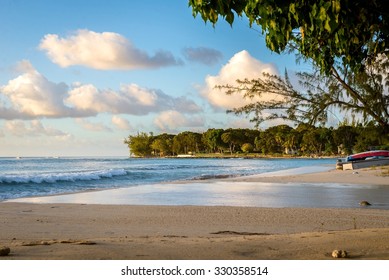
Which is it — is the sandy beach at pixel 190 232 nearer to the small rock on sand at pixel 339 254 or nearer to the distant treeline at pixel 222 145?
the small rock on sand at pixel 339 254

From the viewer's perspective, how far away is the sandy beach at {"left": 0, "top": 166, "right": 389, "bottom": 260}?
523 centimetres

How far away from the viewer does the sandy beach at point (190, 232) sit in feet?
17.1

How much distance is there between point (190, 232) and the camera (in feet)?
27.2

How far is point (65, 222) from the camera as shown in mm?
9664

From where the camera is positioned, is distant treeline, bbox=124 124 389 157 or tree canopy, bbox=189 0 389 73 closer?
tree canopy, bbox=189 0 389 73

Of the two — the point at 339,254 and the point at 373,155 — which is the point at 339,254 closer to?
the point at 339,254

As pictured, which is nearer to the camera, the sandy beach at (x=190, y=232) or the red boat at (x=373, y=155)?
the sandy beach at (x=190, y=232)

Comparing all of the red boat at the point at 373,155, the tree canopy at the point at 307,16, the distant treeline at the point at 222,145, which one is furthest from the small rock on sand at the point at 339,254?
the distant treeline at the point at 222,145

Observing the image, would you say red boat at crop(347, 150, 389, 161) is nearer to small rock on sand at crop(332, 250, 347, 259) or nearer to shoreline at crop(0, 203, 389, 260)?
shoreline at crop(0, 203, 389, 260)

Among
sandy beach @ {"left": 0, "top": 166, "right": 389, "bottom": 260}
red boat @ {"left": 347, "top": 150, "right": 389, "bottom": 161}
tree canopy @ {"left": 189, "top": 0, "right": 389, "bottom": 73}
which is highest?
tree canopy @ {"left": 189, "top": 0, "right": 389, "bottom": 73}

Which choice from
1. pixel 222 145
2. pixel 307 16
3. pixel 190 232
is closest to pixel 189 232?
pixel 190 232

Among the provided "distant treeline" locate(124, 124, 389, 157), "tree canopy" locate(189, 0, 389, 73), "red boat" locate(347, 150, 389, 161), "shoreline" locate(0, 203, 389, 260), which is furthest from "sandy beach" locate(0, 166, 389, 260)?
"distant treeline" locate(124, 124, 389, 157)
